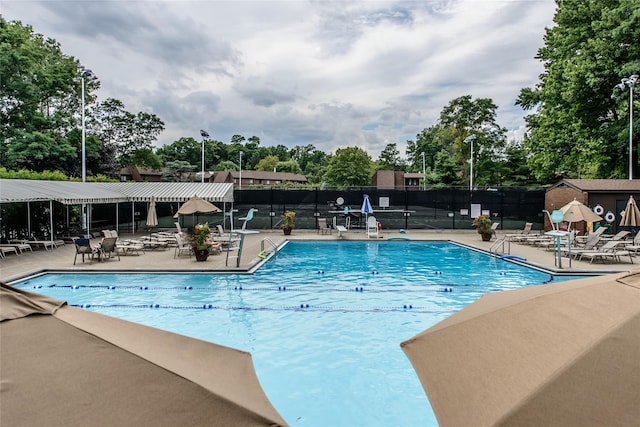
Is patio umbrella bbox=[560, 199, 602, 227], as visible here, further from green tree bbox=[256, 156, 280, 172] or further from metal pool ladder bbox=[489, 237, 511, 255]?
green tree bbox=[256, 156, 280, 172]

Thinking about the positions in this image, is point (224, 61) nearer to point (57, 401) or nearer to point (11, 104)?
point (57, 401)

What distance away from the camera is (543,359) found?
204cm

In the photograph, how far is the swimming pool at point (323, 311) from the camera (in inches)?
222

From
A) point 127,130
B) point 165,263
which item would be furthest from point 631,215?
point 127,130

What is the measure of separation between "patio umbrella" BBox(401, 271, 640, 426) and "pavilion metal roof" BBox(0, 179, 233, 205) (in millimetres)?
16564

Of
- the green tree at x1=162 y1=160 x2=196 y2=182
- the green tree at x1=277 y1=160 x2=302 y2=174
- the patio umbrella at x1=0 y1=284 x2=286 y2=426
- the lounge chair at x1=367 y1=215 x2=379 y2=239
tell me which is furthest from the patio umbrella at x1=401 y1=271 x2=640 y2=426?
the green tree at x1=277 y1=160 x2=302 y2=174

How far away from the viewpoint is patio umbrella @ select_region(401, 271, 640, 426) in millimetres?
1787

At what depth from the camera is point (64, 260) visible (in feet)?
47.6

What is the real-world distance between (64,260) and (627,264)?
1958 centimetres

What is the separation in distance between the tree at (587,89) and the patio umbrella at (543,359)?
2585 centimetres

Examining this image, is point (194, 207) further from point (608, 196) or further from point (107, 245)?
point (608, 196)

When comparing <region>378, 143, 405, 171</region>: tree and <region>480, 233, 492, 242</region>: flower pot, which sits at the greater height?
<region>378, 143, 405, 171</region>: tree

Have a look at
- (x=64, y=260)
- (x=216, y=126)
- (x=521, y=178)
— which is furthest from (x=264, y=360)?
(x=216, y=126)

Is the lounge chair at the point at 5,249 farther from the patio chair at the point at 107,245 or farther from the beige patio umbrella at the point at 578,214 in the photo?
the beige patio umbrella at the point at 578,214
